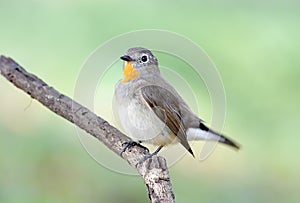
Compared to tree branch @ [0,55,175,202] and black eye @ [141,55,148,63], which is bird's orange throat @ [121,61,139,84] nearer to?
black eye @ [141,55,148,63]

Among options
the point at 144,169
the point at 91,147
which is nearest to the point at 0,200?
the point at 91,147

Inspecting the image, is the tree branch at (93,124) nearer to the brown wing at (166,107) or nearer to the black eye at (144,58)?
the brown wing at (166,107)

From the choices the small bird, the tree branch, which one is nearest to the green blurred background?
the small bird

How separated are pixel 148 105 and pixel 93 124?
0.30 metres

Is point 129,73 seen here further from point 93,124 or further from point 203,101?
point 203,101

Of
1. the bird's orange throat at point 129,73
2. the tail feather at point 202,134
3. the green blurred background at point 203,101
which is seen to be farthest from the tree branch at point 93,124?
the green blurred background at point 203,101

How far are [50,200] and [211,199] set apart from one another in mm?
639

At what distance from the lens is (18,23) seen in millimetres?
3754

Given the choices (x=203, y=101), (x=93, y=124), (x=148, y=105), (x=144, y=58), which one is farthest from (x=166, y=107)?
(x=203, y=101)

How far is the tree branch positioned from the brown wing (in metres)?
0.19

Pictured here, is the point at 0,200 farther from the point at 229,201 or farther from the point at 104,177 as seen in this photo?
the point at 229,201

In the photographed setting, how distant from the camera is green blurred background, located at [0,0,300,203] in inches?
110

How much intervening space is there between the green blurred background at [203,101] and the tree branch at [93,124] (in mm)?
894

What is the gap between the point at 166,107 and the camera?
6.86 ft
